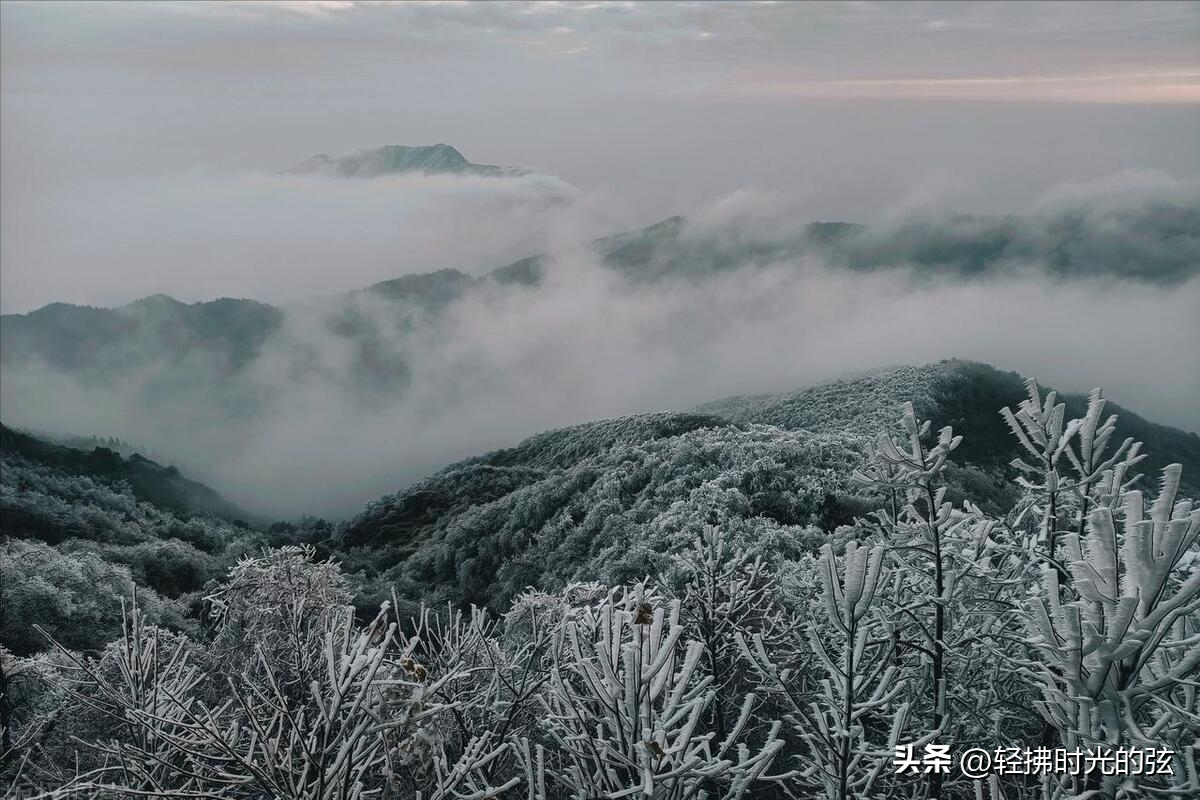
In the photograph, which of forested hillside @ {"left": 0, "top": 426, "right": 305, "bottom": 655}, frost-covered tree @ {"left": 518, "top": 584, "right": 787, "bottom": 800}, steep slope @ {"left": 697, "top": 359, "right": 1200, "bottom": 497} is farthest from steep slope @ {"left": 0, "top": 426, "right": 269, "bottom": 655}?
steep slope @ {"left": 697, "top": 359, "right": 1200, "bottom": 497}

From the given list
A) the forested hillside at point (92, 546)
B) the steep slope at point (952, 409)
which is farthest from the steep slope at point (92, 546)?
the steep slope at point (952, 409)

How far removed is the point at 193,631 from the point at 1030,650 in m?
20.9

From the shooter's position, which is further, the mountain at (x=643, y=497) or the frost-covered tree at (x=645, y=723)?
the mountain at (x=643, y=497)

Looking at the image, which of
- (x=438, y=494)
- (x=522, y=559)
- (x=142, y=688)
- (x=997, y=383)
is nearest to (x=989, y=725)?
(x=142, y=688)

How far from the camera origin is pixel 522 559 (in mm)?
32438

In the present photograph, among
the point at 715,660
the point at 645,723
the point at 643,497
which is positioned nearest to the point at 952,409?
the point at 643,497

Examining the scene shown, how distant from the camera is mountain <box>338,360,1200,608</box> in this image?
87.7 feet

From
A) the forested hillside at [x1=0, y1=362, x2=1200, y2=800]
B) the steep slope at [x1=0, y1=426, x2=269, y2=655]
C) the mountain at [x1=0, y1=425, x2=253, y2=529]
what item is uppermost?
the forested hillside at [x1=0, y1=362, x2=1200, y2=800]

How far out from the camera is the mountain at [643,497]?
26.7 metres

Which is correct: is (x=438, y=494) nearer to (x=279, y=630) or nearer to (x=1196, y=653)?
(x=279, y=630)

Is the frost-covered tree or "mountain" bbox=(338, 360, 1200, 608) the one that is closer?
the frost-covered tree

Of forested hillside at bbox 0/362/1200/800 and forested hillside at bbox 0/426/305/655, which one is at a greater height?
forested hillside at bbox 0/362/1200/800

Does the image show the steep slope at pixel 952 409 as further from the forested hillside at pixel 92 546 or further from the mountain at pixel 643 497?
the forested hillside at pixel 92 546

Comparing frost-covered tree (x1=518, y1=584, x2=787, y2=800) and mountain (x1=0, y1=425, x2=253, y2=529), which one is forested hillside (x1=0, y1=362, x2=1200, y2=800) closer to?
frost-covered tree (x1=518, y1=584, x2=787, y2=800)
